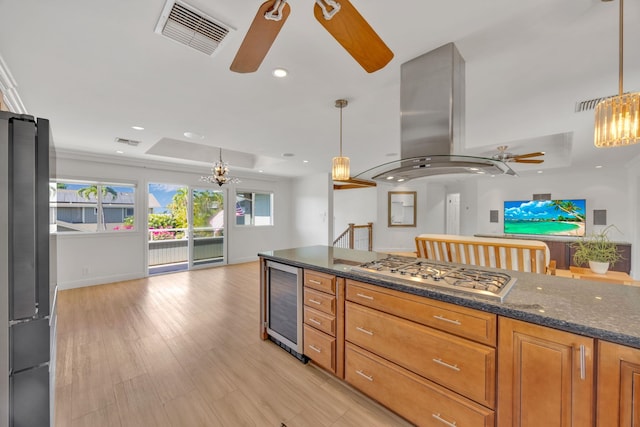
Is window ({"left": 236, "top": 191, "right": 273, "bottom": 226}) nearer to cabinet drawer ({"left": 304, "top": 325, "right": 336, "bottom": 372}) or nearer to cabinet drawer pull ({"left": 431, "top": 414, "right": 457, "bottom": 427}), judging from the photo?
cabinet drawer ({"left": 304, "top": 325, "right": 336, "bottom": 372})

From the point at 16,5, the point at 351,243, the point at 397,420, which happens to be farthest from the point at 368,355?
the point at 351,243

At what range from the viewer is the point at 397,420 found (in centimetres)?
171

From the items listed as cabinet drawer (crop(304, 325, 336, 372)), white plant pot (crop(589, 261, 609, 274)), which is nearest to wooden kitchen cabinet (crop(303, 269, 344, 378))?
cabinet drawer (crop(304, 325, 336, 372))

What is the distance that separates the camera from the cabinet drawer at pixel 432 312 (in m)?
1.31

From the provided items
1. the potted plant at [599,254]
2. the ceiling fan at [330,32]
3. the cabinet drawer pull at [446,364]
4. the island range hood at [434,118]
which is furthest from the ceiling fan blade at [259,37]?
the potted plant at [599,254]

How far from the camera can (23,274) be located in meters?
0.99

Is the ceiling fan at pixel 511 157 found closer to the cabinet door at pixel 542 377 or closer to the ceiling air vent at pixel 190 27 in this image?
the cabinet door at pixel 542 377

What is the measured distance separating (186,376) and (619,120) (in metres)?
3.48

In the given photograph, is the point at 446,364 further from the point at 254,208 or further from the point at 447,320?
the point at 254,208

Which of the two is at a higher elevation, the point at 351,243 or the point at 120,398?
the point at 351,243

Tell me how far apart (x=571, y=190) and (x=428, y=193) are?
3291 mm

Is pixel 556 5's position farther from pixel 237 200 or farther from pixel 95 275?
pixel 95 275

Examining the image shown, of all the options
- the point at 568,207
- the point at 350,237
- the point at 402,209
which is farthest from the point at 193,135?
the point at 568,207

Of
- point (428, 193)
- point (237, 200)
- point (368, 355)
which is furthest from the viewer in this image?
point (428, 193)
